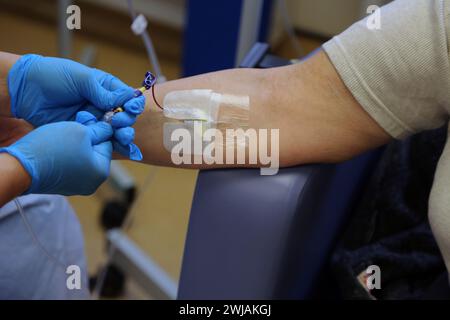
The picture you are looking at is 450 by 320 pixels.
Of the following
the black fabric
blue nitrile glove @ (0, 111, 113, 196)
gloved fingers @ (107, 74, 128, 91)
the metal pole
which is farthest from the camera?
the metal pole

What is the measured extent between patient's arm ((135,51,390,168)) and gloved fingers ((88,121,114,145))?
A: 93mm

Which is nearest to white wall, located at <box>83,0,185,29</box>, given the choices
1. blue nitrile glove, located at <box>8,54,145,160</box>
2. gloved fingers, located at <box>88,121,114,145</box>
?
blue nitrile glove, located at <box>8,54,145,160</box>

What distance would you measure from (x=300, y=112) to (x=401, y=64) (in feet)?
0.52

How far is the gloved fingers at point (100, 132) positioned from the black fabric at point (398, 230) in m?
0.47

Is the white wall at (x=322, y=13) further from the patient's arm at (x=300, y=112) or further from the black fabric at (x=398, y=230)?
the patient's arm at (x=300, y=112)

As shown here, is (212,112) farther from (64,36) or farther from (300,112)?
(64,36)

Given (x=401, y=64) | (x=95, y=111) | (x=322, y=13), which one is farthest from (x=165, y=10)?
(x=401, y=64)

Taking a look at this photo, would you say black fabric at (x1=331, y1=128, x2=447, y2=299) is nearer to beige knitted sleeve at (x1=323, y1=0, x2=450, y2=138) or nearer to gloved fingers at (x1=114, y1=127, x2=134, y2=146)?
beige knitted sleeve at (x1=323, y1=0, x2=450, y2=138)

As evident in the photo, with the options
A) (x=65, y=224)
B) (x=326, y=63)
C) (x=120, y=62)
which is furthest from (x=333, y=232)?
(x=120, y=62)

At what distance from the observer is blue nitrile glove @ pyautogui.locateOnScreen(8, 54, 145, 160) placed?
0.80 meters

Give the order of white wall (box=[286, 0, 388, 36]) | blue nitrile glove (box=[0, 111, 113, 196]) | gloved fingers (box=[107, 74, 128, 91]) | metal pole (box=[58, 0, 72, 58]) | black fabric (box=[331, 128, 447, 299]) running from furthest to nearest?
white wall (box=[286, 0, 388, 36]) < metal pole (box=[58, 0, 72, 58]) < black fabric (box=[331, 128, 447, 299]) < gloved fingers (box=[107, 74, 128, 91]) < blue nitrile glove (box=[0, 111, 113, 196])

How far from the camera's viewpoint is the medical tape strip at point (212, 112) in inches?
33.4

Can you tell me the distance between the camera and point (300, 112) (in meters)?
0.85

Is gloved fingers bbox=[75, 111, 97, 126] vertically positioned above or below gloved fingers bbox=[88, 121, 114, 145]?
above
